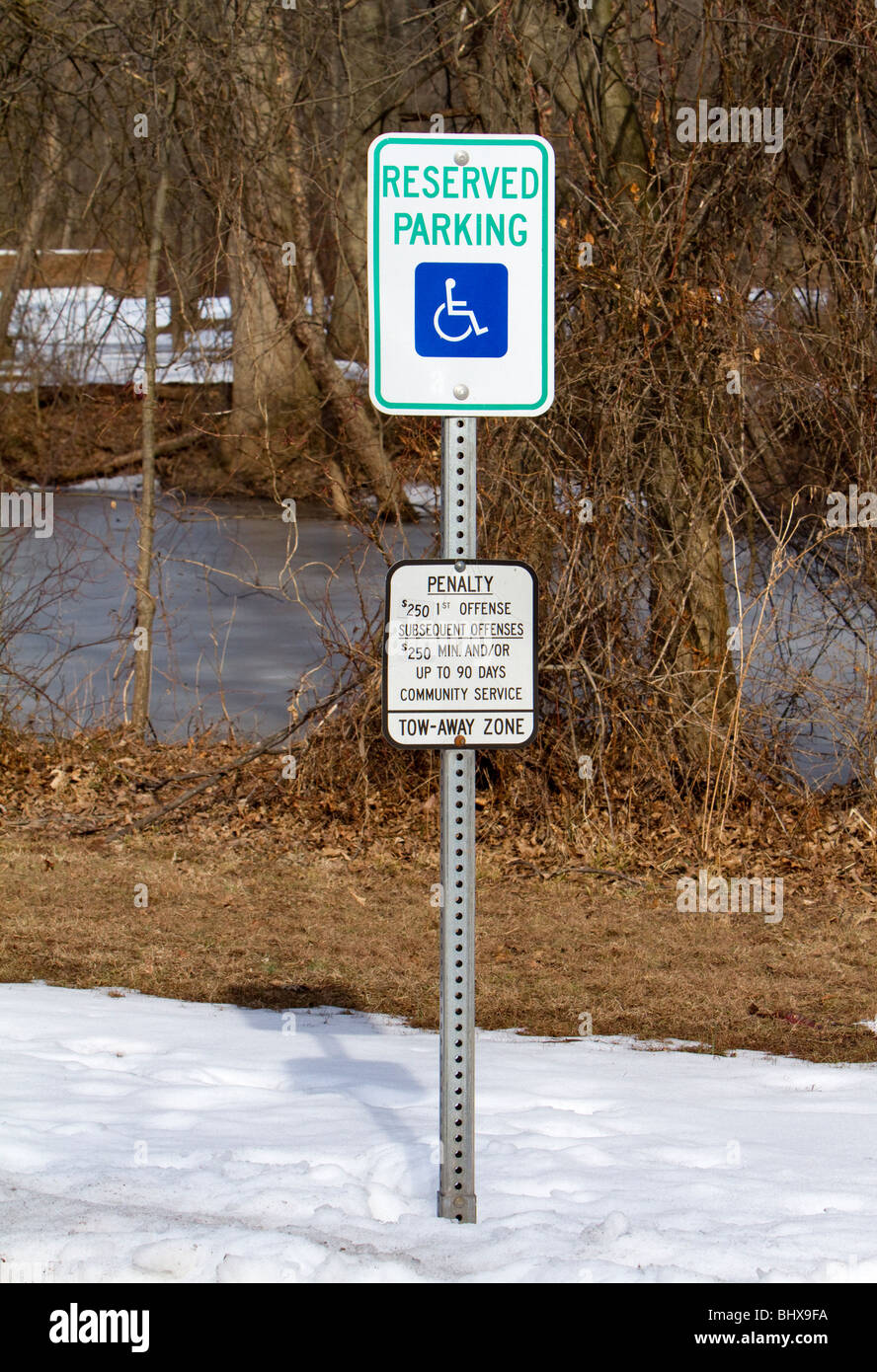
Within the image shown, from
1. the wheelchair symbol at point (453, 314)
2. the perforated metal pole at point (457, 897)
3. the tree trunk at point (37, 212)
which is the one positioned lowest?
the perforated metal pole at point (457, 897)

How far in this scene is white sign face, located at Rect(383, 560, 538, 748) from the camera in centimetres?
352

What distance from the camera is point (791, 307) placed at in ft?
31.1

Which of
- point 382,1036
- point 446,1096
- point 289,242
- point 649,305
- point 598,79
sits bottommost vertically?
point 382,1036

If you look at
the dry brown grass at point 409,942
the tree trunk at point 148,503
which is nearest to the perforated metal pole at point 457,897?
the dry brown grass at point 409,942

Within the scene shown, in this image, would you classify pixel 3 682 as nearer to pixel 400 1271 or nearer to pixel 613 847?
pixel 613 847

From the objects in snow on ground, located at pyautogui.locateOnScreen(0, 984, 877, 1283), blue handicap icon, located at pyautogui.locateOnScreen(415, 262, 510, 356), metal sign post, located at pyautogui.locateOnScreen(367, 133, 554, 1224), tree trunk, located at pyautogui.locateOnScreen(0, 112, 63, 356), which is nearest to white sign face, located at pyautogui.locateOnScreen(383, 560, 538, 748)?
metal sign post, located at pyautogui.locateOnScreen(367, 133, 554, 1224)

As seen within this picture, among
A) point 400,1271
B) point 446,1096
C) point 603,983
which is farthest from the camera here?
point 603,983

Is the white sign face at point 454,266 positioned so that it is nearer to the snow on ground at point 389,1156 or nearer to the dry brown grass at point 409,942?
the snow on ground at point 389,1156

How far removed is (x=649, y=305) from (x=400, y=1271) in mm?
6632

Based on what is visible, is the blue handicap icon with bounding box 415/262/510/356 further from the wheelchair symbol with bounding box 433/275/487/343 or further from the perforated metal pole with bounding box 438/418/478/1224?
the perforated metal pole with bounding box 438/418/478/1224

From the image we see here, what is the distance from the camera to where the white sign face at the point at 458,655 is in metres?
3.52

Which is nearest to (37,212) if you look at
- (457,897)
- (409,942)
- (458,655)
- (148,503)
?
(148,503)

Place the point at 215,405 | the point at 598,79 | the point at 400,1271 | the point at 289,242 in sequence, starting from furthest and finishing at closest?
1. the point at 215,405
2. the point at 289,242
3. the point at 598,79
4. the point at 400,1271

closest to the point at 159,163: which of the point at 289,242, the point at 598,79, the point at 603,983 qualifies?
the point at 289,242
